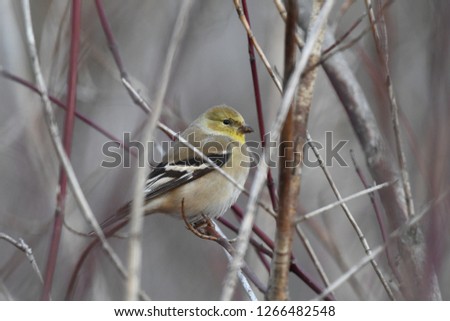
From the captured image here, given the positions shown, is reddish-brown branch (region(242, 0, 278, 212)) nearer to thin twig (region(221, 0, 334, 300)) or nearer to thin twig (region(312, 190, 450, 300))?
thin twig (region(312, 190, 450, 300))

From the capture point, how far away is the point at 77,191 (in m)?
1.62

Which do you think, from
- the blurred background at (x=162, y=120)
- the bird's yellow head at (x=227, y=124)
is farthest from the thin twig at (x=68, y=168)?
the bird's yellow head at (x=227, y=124)

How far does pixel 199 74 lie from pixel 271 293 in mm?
4447

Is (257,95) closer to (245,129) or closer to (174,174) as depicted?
(174,174)

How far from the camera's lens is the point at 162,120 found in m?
3.61

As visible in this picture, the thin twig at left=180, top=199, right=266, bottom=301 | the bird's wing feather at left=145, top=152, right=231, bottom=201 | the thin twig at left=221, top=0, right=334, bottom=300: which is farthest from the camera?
the bird's wing feather at left=145, top=152, right=231, bottom=201

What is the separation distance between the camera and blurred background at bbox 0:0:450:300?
351 cm

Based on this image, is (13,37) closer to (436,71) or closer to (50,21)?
(50,21)

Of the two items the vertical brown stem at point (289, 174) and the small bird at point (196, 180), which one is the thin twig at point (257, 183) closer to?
the vertical brown stem at point (289, 174)

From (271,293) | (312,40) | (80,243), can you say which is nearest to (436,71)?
(312,40)

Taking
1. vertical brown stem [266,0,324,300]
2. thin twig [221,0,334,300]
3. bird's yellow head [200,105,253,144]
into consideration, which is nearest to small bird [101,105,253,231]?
bird's yellow head [200,105,253,144]

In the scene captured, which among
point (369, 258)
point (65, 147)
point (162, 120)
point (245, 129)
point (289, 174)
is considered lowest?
point (369, 258)

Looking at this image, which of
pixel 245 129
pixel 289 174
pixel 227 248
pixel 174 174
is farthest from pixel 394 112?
pixel 245 129

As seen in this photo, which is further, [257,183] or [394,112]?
[394,112]
